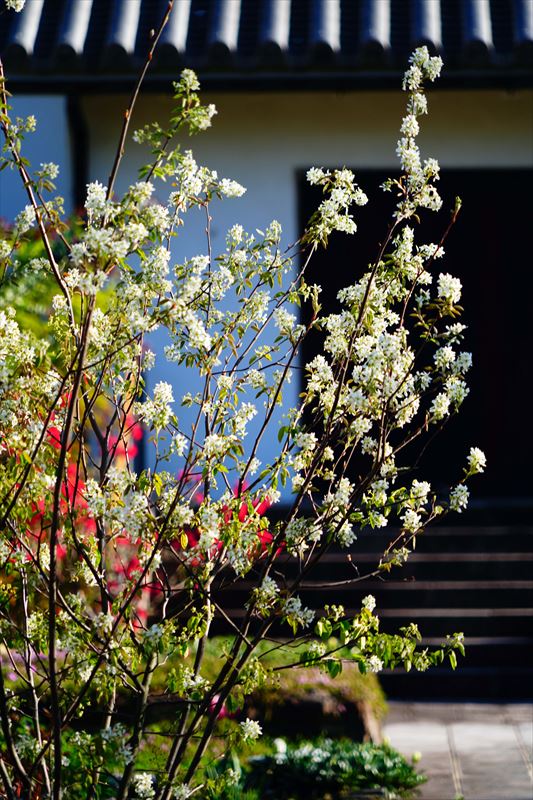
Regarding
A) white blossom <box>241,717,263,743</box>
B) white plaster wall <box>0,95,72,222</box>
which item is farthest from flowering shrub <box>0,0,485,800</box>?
white plaster wall <box>0,95,72,222</box>

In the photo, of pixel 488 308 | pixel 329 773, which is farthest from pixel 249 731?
pixel 488 308

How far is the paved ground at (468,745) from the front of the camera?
5.09 m

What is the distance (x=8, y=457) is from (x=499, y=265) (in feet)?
21.1

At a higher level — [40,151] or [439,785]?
[40,151]

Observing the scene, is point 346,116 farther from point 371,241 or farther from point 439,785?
point 439,785

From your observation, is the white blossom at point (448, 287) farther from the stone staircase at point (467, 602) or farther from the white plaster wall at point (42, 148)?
the white plaster wall at point (42, 148)

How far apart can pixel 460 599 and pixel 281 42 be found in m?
3.72

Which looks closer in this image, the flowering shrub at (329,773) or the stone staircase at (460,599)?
the flowering shrub at (329,773)

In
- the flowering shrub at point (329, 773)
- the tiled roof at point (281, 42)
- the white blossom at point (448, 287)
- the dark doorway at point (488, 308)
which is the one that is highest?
the tiled roof at point (281, 42)

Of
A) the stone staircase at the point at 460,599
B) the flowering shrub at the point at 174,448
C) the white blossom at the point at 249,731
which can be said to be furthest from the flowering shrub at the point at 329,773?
the stone staircase at the point at 460,599

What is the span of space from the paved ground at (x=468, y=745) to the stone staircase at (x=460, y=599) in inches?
8.8

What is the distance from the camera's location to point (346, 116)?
834cm

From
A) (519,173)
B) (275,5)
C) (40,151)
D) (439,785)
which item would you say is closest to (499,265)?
(519,173)

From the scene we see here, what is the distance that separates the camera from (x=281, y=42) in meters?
7.42
